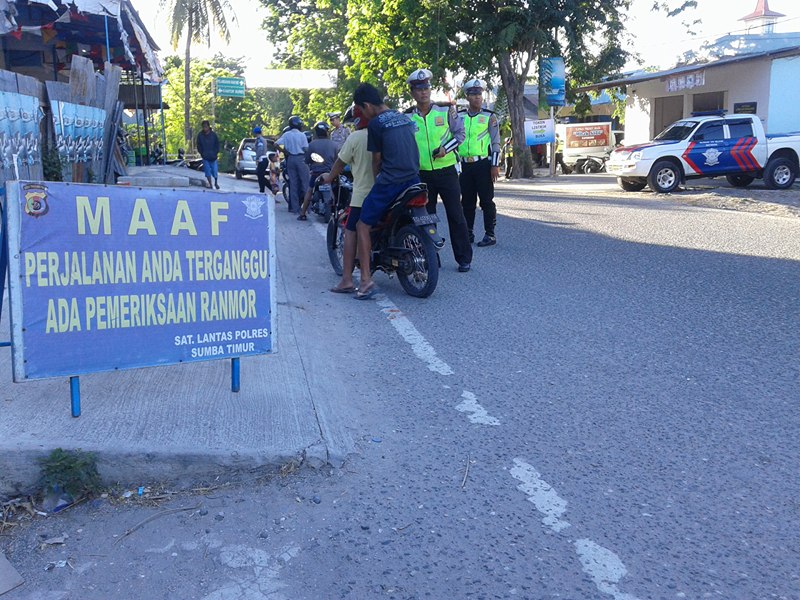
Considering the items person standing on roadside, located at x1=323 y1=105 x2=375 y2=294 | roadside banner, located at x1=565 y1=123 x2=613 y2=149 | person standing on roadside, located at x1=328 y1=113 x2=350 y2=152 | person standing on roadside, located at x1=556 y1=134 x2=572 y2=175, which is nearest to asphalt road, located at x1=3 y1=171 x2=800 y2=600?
person standing on roadside, located at x1=323 y1=105 x2=375 y2=294

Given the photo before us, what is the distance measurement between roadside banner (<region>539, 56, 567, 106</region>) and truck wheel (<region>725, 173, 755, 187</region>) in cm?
718

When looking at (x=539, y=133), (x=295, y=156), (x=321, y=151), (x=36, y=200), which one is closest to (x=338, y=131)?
(x=295, y=156)

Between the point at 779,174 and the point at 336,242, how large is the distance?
1582 cm

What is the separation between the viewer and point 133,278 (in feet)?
13.7

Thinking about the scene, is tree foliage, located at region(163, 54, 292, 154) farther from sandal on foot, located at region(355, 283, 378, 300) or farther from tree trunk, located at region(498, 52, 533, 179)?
sandal on foot, located at region(355, 283, 378, 300)

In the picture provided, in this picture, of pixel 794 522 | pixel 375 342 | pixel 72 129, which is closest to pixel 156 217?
pixel 375 342

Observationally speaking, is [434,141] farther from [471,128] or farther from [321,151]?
[321,151]

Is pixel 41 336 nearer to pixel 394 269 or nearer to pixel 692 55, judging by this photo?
pixel 394 269

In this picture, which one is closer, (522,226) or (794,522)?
(794,522)

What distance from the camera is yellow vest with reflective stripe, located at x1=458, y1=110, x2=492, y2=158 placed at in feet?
31.4

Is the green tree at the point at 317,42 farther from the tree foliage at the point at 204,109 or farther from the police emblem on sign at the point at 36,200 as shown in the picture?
the police emblem on sign at the point at 36,200

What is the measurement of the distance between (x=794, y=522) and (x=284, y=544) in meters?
2.13

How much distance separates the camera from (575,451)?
414 centimetres

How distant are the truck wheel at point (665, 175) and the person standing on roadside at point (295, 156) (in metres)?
9.46
